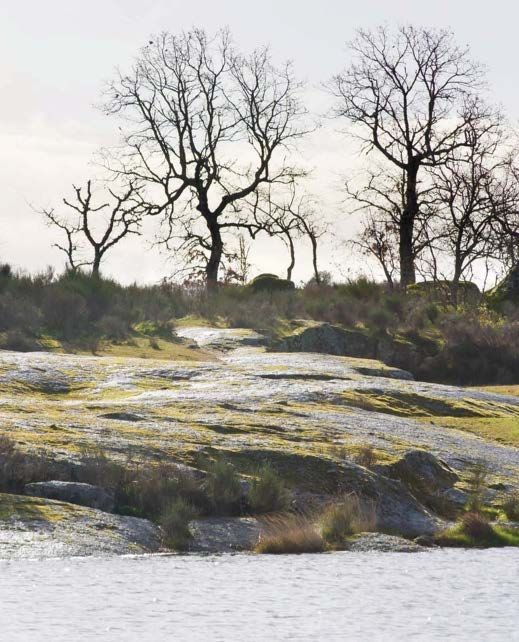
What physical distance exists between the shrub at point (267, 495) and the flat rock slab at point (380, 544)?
2.78ft

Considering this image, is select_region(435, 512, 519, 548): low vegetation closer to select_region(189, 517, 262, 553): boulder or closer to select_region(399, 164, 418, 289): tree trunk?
select_region(189, 517, 262, 553): boulder

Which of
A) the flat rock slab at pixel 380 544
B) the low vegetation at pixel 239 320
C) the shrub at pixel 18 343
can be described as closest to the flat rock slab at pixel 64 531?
the flat rock slab at pixel 380 544

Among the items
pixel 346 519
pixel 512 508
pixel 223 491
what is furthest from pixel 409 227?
pixel 346 519

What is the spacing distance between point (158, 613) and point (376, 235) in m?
48.0

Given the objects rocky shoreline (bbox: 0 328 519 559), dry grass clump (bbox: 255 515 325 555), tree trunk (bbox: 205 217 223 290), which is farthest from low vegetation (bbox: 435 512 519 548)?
tree trunk (bbox: 205 217 223 290)

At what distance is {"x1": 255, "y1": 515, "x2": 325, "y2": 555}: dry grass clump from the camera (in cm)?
949

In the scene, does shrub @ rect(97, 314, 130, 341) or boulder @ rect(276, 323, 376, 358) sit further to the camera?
boulder @ rect(276, 323, 376, 358)

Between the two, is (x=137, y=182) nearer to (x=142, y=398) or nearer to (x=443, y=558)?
(x=142, y=398)

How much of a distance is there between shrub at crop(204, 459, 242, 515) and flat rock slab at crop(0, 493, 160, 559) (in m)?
0.81

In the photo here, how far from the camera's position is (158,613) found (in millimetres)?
6621

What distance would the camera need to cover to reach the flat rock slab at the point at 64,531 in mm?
8672

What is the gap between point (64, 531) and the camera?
29.7 feet

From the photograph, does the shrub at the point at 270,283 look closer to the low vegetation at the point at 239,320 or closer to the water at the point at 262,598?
the low vegetation at the point at 239,320

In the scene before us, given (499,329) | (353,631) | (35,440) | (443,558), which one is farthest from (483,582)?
(499,329)
